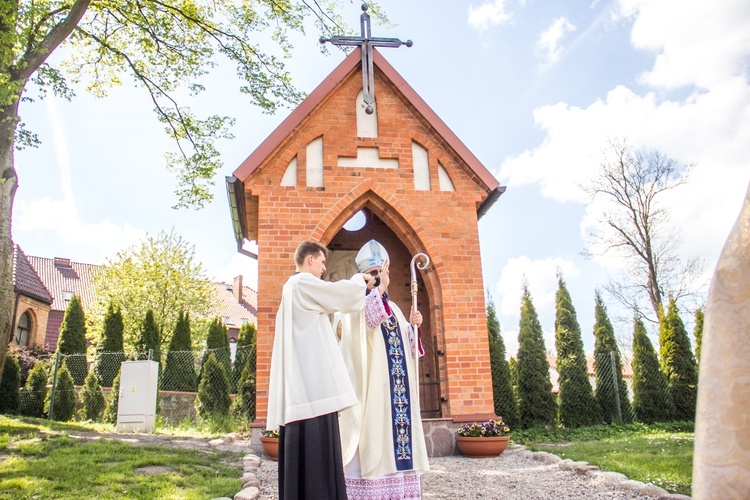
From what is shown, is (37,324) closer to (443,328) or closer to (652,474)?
(443,328)

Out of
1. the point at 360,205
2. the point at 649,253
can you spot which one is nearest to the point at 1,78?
the point at 360,205

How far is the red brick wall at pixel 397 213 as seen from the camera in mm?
8414

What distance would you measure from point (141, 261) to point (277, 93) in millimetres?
18468

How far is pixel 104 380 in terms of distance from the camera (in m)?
17.7

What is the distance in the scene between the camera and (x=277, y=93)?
12.8 m

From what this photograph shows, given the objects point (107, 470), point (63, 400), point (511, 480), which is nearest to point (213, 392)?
point (63, 400)

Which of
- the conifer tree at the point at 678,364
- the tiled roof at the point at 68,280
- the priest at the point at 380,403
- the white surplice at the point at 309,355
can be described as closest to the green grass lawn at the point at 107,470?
the priest at the point at 380,403

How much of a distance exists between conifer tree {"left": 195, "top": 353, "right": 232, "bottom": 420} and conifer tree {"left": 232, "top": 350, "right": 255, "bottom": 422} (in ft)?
2.57

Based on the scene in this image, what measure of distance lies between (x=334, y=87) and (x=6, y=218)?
5102 millimetres

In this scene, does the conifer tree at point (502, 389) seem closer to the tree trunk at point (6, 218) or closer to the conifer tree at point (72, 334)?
the tree trunk at point (6, 218)

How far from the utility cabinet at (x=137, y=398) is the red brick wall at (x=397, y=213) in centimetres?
561

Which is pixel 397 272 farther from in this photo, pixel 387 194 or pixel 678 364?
pixel 678 364

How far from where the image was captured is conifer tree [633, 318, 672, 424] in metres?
14.0

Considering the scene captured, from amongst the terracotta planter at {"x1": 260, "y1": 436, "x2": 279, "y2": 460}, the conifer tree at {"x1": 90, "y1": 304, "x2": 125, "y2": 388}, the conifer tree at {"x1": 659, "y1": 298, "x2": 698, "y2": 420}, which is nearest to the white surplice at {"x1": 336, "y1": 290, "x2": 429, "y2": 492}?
the terracotta planter at {"x1": 260, "y1": 436, "x2": 279, "y2": 460}
